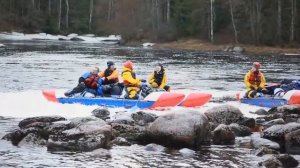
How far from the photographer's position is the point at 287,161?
382 inches

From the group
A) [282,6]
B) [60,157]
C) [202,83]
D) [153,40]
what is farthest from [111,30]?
[60,157]

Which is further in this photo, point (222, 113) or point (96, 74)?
point (96, 74)

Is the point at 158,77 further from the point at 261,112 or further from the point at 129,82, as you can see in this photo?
the point at 261,112

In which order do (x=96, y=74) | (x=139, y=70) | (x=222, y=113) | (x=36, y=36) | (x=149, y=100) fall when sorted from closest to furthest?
(x=222, y=113)
(x=149, y=100)
(x=96, y=74)
(x=139, y=70)
(x=36, y=36)

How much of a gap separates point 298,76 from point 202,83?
6069mm

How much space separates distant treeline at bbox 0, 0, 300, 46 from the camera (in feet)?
171

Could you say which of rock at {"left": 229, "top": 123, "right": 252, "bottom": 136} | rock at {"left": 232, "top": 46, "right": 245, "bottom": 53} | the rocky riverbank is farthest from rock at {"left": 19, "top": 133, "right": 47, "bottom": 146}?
rock at {"left": 232, "top": 46, "right": 245, "bottom": 53}

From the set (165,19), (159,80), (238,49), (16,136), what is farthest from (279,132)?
(165,19)

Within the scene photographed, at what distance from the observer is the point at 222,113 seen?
551 inches

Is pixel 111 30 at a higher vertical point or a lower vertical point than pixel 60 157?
A: higher

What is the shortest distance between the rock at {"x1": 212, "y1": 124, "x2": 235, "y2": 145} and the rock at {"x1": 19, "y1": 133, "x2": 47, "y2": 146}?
3775 millimetres

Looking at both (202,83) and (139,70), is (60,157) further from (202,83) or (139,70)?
(139,70)

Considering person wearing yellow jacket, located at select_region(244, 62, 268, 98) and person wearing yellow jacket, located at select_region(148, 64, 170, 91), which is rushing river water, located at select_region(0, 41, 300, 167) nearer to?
person wearing yellow jacket, located at select_region(244, 62, 268, 98)

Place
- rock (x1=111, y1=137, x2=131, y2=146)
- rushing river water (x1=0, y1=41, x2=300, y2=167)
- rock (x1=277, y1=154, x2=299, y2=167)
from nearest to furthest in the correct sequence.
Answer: rock (x1=277, y1=154, x2=299, y2=167)
rushing river water (x1=0, y1=41, x2=300, y2=167)
rock (x1=111, y1=137, x2=131, y2=146)
